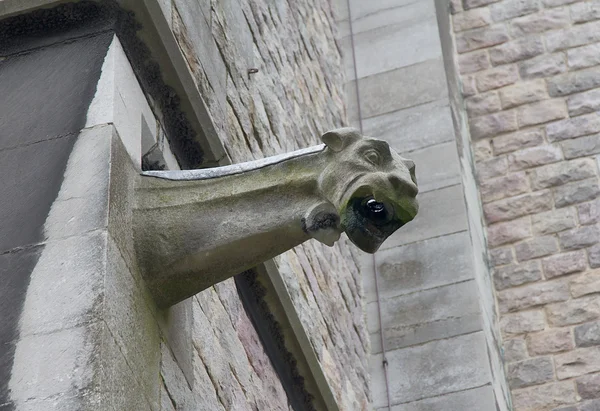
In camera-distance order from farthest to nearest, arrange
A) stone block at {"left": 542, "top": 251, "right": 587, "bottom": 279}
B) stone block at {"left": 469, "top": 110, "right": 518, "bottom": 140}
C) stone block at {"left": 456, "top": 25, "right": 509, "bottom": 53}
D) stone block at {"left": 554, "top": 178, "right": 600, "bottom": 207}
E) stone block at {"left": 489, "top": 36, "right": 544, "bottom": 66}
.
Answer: stone block at {"left": 456, "top": 25, "right": 509, "bottom": 53}
stone block at {"left": 489, "top": 36, "right": 544, "bottom": 66}
stone block at {"left": 469, "top": 110, "right": 518, "bottom": 140}
stone block at {"left": 554, "top": 178, "right": 600, "bottom": 207}
stone block at {"left": 542, "top": 251, "right": 587, "bottom": 279}

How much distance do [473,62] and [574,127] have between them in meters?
0.86

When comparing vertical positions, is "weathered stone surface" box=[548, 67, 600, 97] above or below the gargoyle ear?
below

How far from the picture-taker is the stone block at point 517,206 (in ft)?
25.0

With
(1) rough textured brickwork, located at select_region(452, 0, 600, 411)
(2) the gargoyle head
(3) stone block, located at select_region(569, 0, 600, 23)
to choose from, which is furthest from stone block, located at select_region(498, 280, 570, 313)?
(2) the gargoyle head

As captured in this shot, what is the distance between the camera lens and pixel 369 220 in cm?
277

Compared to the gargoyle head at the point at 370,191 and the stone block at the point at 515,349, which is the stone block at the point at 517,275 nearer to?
the stone block at the point at 515,349

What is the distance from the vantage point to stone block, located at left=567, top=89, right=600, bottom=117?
7.89m

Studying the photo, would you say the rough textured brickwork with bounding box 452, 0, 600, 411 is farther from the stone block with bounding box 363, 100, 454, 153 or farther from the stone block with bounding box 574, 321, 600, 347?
the stone block with bounding box 363, 100, 454, 153

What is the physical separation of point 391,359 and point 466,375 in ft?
1.40

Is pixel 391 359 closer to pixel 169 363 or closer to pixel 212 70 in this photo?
pixel 212 70

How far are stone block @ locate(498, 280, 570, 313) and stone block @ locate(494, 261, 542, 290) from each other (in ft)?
0.12

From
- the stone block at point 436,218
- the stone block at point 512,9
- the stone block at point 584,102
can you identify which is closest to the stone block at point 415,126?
the stone block at point 436,218

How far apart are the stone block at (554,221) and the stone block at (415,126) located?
80cm

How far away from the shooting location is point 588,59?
8.12 metres
